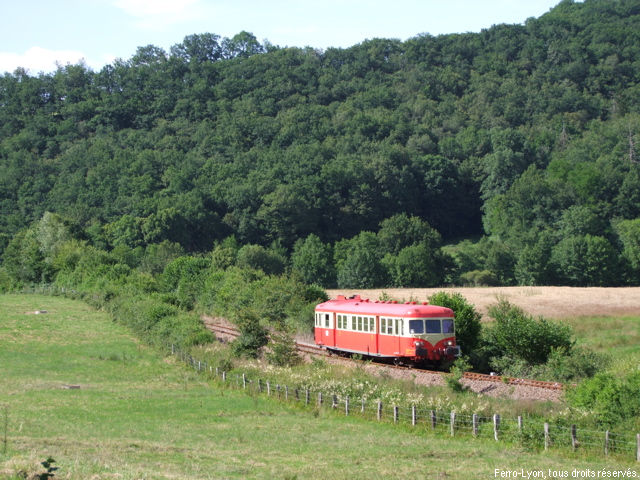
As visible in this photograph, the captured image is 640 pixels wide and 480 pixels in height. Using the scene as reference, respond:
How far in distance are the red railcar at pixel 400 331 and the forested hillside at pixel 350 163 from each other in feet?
207

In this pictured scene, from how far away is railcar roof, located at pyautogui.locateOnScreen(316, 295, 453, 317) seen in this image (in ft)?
103

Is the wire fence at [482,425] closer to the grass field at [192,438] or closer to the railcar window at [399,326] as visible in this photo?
the grass field at [192,438]

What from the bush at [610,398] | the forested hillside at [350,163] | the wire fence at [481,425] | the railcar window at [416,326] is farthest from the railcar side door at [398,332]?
the forested hillside at [350,163]

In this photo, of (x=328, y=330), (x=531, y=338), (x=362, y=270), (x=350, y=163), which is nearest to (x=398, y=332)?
(x=531, y=338)

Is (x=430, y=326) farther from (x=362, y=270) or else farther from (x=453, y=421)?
(x=362, y=270)

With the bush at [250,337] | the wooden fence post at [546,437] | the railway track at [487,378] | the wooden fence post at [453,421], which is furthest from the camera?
the bush at [250,337]

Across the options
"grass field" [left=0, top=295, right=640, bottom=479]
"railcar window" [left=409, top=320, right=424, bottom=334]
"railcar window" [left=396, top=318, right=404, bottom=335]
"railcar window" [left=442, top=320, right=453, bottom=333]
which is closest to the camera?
"grass field" [left=0, top=295, right=640, bottom=479]

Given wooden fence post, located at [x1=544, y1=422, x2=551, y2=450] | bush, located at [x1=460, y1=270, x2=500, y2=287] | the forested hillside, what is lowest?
wooden fence post, located at [x1=544, y1=422, x2=551, y2=450]

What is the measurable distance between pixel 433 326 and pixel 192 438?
12.7 meters

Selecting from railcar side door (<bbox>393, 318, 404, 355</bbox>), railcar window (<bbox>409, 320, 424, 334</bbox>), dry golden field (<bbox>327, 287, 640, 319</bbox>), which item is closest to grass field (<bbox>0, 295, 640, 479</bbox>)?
railcar side door (<bbox>393, 318, 404, 355</bbox>)

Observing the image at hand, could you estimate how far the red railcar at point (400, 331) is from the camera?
3119 cm

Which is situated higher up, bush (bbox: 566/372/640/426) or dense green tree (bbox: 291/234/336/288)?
dense green tree (bbox: 291/234/336/288)

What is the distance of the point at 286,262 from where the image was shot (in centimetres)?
10844

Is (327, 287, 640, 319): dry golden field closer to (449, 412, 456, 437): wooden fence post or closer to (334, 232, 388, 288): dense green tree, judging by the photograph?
(449, 412, 456, 437): wooden fence post
